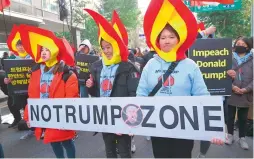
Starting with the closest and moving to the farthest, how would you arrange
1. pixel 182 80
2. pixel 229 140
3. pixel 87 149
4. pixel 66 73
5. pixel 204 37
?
pixel 182 80 → pixel 66 73 → pixel 204 37 → pixel 229 140 → pixel 87 149

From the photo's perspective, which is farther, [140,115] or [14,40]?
[14,40]

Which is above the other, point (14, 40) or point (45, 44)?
point (14, 40)


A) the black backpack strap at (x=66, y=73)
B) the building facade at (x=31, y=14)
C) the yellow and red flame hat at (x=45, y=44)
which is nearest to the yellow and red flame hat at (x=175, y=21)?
the black backpack strap at (x=66, y=73)

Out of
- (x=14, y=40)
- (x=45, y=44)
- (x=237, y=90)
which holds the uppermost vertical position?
(x=14, y=40)

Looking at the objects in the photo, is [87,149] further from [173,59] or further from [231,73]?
[173,59]

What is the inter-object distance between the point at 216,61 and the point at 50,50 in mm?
1974

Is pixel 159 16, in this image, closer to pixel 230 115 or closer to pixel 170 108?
pixel 170 108

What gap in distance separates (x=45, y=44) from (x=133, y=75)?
106 cm

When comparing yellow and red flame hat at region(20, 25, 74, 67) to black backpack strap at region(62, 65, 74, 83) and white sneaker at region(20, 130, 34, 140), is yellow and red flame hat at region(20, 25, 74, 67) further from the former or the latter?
white sneaker at region(20, 130, 34, 140)

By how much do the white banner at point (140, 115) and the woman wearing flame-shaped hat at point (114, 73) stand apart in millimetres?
351

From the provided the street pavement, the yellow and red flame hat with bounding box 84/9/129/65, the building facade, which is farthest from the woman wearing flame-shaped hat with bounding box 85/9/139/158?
the building facade

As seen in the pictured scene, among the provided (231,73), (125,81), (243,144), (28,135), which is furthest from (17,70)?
(243,144)

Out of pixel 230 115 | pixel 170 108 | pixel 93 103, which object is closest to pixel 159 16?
pixel 170 108

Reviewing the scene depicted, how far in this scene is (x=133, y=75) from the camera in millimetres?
2861
